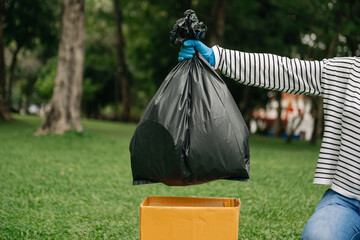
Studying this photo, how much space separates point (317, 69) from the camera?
2.54m

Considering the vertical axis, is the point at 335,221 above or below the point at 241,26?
below

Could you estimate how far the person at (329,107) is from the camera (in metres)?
2.27

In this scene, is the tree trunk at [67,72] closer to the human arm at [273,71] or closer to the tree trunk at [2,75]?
the tree trunk at [2,75]

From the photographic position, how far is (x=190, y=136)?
6.93 feet

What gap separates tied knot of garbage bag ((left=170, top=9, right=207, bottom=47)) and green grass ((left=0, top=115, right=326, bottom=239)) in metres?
1.92

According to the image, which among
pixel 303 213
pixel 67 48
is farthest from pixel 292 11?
pixel 303 213

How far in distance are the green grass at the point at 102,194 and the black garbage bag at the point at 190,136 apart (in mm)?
1664

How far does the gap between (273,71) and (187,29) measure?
58 cm

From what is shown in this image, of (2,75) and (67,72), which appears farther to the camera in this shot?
(2,75)

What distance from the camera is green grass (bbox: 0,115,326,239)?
3.86 metres

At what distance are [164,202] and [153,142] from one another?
17.3 inches

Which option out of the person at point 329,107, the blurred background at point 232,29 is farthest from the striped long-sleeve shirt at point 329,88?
the blurred background at point 232,29

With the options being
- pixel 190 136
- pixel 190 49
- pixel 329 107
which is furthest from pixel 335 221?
pixel 190 49

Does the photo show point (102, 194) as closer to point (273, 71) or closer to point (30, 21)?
point (273, 71)
